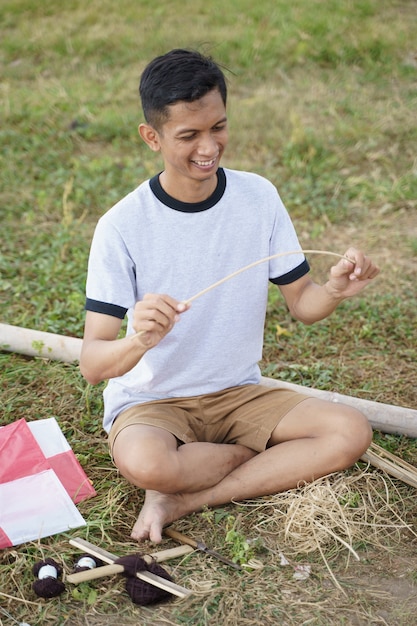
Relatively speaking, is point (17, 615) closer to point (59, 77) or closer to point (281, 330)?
point (281, 330)

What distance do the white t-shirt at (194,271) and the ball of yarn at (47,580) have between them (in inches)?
26.4

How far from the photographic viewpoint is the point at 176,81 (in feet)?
8.66

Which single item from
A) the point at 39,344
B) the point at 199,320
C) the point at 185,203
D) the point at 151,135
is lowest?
the point at 39,344

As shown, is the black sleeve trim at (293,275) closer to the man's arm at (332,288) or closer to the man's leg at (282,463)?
the man's arm at (332,288)

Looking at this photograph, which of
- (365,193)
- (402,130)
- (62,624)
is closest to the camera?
(62,624)

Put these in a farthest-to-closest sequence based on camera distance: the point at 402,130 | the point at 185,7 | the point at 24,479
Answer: the point at 185,7 → the point at 402,130 → the point at 24,479

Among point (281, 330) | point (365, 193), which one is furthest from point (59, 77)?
point (281, 330)

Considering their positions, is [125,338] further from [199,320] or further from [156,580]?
[156,580]

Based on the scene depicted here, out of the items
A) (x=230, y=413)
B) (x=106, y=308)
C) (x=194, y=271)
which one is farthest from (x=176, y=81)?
(x=230, y=413)

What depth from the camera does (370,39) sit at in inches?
288

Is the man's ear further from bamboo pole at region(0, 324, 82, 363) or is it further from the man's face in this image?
bamboo pole at region(0, 324, 82, 363)

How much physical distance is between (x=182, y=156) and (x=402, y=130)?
3.86 m

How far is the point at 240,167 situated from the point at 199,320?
10.5 ft

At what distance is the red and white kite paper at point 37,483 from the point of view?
2689 millimetres
